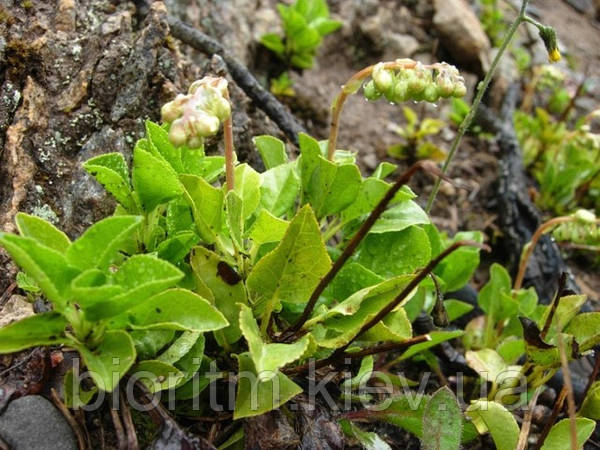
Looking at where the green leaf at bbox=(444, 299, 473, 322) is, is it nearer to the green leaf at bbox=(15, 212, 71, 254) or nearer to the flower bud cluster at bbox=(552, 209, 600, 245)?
the flower bud cluster at bbox=(552, 209, 600, 245)

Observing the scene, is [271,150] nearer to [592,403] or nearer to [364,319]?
[364,319]

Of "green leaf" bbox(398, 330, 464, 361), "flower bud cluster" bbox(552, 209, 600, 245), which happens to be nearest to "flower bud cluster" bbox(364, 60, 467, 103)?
"green leaf" bbox(398, 330, 464, 361)

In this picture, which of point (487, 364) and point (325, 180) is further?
point (487, 364)

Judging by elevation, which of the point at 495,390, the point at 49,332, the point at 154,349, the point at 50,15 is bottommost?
the point at 495,390

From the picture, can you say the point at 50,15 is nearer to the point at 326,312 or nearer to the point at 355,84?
the point at 355,84

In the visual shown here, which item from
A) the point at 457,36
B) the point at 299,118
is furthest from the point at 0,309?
the point at 457,36

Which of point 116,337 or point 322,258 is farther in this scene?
point 322,258

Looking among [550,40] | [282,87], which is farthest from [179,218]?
[282,87]
